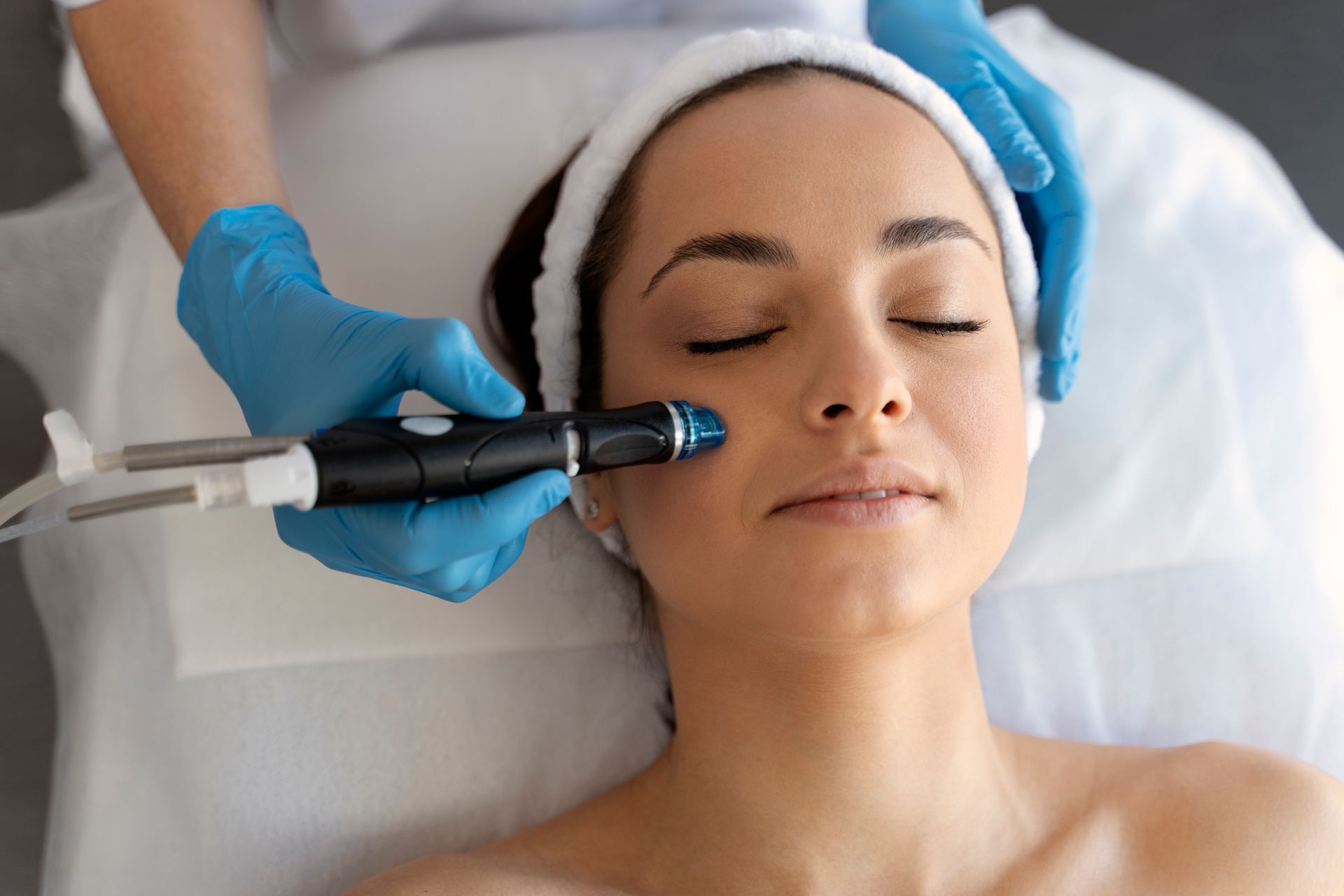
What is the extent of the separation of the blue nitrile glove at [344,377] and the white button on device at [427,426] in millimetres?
61

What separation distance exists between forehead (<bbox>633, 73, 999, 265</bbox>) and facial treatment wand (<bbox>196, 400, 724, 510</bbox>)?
22cm

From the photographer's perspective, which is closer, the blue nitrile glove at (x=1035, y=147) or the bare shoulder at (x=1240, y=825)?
the bare shoulder at (x=1240, y=825)

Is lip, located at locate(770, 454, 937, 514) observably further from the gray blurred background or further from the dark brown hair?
the gray blurred background

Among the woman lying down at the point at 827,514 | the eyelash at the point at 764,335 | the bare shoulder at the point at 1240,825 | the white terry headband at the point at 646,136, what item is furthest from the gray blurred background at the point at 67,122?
the bare shoulder at the point at 1240,825

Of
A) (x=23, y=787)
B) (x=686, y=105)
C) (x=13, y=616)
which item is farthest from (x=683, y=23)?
(x=23, y=787)

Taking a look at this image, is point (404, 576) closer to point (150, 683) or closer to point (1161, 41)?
point (150, 683)

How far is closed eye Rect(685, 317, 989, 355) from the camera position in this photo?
1104 mm

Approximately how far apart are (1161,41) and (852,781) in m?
1.91

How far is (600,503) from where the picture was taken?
1.29m

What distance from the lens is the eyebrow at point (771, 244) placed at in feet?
3.60

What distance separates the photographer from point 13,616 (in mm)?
1569

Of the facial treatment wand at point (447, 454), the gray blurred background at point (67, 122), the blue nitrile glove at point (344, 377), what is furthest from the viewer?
the gray blurred background at point (67, 122)

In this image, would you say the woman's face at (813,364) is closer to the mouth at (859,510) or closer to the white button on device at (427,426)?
the mouth at (859,510)

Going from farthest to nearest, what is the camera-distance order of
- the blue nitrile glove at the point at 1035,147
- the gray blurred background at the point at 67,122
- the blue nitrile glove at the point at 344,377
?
the gray blurred background at the point at 67,122 → the blue nitrile glove at the point at 1035,147 → the blue nitrile glove at the point at 344,377
